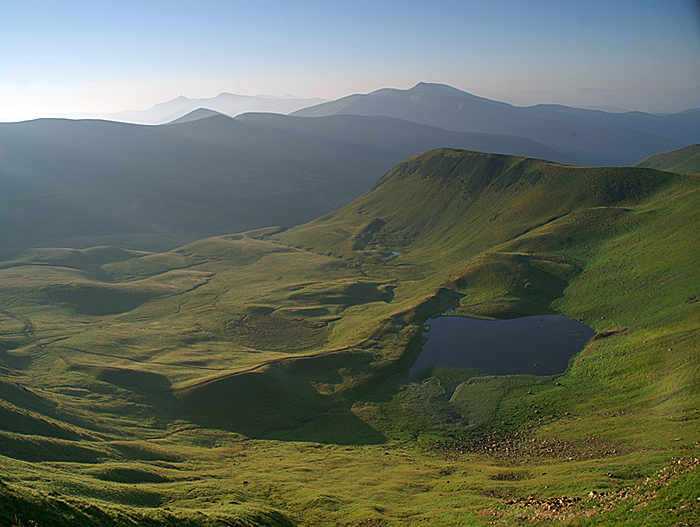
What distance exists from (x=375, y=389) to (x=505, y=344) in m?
27.0

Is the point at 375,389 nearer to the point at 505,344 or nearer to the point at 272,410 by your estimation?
the point at 272,410

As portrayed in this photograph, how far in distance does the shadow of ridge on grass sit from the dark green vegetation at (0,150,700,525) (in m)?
0.30

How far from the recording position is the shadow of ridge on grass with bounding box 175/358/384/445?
196ft

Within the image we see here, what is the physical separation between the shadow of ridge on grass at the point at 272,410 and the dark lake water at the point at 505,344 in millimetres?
17235

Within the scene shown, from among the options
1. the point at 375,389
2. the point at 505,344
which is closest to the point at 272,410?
the point at 375,389

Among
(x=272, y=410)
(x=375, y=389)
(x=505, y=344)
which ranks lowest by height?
(x=272, y=410)

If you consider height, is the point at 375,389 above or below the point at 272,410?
above

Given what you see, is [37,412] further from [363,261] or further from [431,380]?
[363,261]

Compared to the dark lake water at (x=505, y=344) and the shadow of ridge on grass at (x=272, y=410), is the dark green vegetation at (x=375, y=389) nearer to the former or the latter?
the shadow of ridge on grass at (x=272, y=410)

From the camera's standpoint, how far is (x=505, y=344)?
81.5m

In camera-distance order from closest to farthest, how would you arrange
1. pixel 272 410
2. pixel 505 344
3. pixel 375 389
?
pixel 272 410, pixel 375 389, pixel 505 344

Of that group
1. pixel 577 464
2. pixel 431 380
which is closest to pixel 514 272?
pixel 431 380

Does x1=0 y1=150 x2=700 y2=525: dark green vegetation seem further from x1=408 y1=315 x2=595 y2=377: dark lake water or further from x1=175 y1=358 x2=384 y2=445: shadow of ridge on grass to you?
x1=408 y1=315 x2=595 y2=377: dark lake water

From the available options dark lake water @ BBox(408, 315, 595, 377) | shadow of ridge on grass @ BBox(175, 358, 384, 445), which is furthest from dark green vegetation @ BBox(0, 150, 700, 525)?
dark lake water @ BBox(408, 315, 595, 377)
